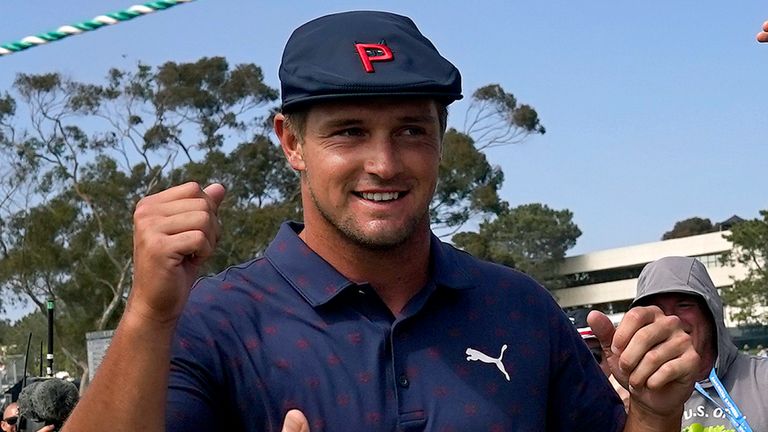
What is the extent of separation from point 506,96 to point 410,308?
32.8 metres

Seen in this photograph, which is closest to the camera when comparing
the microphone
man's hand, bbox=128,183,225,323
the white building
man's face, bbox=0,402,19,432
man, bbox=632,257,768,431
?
man's hand, bbox=128,183,225,323

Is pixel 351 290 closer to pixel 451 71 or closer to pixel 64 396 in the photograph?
pixel 451 71

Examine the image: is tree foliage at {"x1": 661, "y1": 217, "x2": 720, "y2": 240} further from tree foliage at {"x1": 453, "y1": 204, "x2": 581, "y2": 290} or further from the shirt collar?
the shirt collar

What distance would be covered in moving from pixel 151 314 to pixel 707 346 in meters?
3.49

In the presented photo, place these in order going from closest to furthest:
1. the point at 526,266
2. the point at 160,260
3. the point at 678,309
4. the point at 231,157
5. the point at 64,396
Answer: the point at 160,260 < the point at 678,309 < the point at 64,396 < the point at 231,157 < the point at 526,266

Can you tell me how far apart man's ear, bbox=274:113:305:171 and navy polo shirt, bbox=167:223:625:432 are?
0.15m

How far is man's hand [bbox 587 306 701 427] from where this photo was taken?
→ 2084mm

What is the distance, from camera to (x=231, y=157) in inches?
1292

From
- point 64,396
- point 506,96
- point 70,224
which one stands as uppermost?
point 506,96

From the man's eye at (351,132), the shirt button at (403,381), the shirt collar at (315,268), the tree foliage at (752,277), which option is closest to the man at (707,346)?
the shirt collar at (315,268)

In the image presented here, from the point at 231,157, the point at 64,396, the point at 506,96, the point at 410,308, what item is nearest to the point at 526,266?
the point at 506,96

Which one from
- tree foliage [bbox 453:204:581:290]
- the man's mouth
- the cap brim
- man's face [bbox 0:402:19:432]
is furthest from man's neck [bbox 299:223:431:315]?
tree foliage [bbox 453:204:581:290]

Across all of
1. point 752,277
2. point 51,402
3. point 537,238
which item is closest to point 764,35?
point 51,402

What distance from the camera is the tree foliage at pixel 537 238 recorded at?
49188 millimetres
